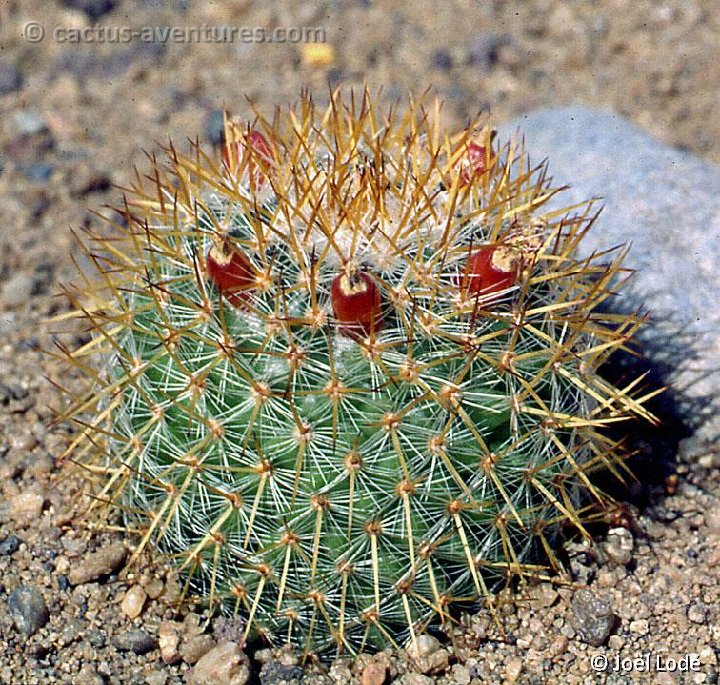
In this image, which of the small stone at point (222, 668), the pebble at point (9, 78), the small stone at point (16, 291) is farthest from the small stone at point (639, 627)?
the pebble at point (9, 78)

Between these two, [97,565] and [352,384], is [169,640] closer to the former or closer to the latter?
[97,565]

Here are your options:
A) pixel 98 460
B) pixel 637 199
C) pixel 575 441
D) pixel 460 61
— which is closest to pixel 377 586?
pixel 575 441

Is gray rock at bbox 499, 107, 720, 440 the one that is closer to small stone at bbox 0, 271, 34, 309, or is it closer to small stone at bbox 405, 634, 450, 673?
small stone at bbox 405, 634, 450, 673

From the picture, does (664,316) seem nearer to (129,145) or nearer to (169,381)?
(169,381)

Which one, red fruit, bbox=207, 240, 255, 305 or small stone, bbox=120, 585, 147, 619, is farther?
small stone, bbox=120, 585, 147, 619

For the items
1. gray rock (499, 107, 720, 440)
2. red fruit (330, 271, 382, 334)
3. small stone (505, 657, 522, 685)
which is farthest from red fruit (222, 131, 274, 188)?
small stone (505, 657, 522, 685)

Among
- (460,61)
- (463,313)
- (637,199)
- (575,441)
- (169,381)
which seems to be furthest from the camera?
(460,61)
